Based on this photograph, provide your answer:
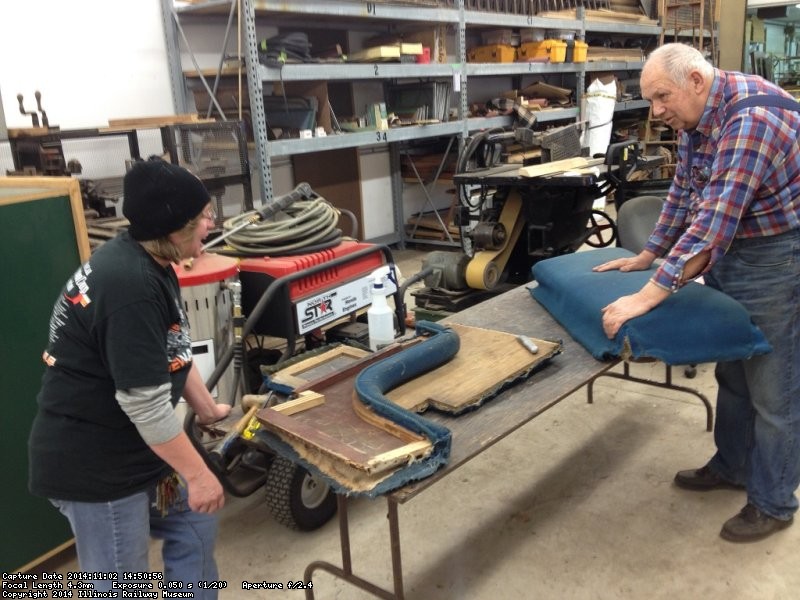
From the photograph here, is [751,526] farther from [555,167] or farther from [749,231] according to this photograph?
[555,167]

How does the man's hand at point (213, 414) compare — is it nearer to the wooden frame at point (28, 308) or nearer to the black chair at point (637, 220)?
the wooden frame at point (28, 308)

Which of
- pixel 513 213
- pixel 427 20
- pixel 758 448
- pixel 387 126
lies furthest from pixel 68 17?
pixel 758 448

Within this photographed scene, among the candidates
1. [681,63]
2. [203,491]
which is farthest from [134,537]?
[681,63]

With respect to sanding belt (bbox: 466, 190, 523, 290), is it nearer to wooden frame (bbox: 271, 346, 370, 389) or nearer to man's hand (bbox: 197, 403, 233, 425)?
wooden frame (bbox: 271, 346, 370, 389)

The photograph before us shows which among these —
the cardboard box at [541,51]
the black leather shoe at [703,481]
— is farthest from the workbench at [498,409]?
the cardboard box at [541,51]

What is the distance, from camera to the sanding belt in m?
4.04

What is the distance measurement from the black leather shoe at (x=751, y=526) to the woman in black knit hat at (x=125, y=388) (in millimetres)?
1700

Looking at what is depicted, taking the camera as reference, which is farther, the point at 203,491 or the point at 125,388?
the point at 203,491

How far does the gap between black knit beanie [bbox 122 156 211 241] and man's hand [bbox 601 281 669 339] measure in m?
1.23

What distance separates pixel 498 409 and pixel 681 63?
111 centimetres

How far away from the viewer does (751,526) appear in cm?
221

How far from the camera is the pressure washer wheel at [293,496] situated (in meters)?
2.29

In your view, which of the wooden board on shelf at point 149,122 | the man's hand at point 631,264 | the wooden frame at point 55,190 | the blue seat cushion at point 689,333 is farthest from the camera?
the wooden board on shelf at point 149,122

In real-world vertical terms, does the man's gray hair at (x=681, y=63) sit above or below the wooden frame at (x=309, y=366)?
above
